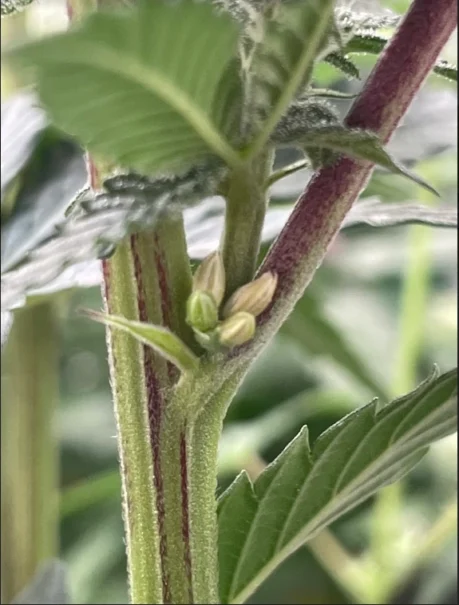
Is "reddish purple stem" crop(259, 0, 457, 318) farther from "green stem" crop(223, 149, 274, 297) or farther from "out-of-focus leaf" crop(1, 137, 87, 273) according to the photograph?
"out-of-focus leaf" crop(1, 137, 87, 273)

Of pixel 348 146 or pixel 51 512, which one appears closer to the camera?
pixel 348 146

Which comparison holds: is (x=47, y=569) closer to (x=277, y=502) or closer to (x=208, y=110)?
(x=277, y=502)

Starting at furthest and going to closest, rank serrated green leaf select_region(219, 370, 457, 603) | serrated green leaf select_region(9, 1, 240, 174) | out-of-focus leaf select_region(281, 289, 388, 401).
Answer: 1. out-of-focus leaf select_region(281, 289, 388, 401)
2. serrated green leaf select_region(219, 370, 457, 603)
3. serrated green leaf select_region(9, 1, 240, 174)

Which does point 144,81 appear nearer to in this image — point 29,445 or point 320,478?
point 320,478

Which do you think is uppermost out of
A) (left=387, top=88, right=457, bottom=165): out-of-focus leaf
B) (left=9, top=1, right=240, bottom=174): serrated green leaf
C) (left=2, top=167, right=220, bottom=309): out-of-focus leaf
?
(left=387, top=88, right=457, bottom=165): out-of-focus leaf

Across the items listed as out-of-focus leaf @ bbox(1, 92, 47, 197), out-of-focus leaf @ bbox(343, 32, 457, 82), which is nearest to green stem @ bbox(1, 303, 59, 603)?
out-of-focus leaf @ bbox(1, 92, 47, 197)

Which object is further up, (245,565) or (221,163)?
(221,163)

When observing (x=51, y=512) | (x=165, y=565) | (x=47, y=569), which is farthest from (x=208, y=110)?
(x=51, y=512)
